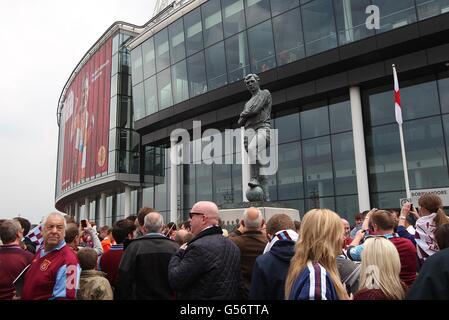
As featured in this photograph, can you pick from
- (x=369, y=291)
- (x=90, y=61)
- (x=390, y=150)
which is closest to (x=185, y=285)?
(x=369, y=291)

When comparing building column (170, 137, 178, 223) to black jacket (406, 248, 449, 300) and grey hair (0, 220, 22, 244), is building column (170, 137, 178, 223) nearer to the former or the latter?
grey hair (0, 220, 22, 244)

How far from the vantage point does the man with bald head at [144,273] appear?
394 cm

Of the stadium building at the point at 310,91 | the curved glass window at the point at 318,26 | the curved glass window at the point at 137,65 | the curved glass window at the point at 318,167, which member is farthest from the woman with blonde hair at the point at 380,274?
the curved glass window at the point at 137,65

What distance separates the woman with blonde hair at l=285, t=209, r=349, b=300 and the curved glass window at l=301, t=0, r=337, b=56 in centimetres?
1590

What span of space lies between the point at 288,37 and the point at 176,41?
27.6 ft

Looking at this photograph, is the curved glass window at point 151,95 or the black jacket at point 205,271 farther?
the curved glass window at point 151,95

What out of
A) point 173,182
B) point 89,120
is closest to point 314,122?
point 173,182

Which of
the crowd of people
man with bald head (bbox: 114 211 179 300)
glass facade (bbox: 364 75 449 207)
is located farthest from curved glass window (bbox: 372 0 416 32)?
man with bald head (bbox: 114 211 179 300)

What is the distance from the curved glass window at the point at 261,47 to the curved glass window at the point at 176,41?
17.7 feet

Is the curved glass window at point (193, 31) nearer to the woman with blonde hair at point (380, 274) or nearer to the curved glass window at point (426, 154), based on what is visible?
the curved glass window at point (426, 154)

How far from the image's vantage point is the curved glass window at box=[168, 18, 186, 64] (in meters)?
23.8

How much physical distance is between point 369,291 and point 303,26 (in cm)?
1701
